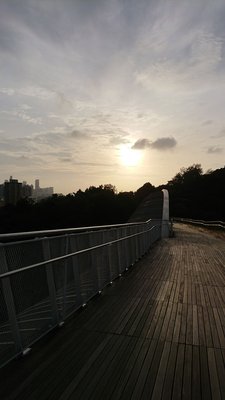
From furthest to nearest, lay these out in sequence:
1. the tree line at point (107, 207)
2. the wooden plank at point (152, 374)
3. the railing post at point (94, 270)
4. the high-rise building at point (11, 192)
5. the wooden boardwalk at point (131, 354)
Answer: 1. the high-rise building at point (11, 192)
2. the tree line at point (107, 207)
3. the railing post at point (94, 270)
4. the wooden boardwalk at point (131, 354)
5. the wooden plank at point (152, 374)

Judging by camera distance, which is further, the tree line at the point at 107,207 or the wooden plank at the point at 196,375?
the tree line at the point at 107,207

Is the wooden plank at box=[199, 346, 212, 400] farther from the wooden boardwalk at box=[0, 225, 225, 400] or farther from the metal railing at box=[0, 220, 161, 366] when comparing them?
the metal railing at box=[0, 220, 161, 366]

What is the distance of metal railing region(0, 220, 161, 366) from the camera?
184 inches

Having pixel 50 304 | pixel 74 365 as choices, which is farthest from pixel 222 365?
pixel 50 304

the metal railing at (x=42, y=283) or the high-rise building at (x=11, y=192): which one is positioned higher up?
the high-rise building at (x=11, y=192)

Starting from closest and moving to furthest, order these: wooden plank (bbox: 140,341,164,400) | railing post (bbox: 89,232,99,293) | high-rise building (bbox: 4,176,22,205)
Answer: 1. wooden plank (bbox: 140,341,164,400)
2. railing post (bbox: 89,232,99,293)
3. high-rise building (bbox: 4,176,22,205)

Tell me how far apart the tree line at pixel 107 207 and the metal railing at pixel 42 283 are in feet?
257

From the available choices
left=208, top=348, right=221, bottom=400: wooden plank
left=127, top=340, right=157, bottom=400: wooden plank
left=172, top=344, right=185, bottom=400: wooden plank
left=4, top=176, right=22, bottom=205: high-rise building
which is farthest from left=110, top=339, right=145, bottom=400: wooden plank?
left=4, top=176, right=22, bottom=205: high-rise building

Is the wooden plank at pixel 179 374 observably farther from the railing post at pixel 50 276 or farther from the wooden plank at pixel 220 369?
the railing post at pixel 50 276

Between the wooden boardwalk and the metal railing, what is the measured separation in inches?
8.4

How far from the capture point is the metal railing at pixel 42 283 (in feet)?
15.4

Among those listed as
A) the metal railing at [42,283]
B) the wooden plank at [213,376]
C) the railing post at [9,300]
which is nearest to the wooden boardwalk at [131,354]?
the wooden plank at [213,376]

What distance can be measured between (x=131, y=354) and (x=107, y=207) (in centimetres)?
13589

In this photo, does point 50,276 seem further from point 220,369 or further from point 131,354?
point 220,369
